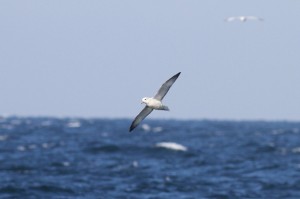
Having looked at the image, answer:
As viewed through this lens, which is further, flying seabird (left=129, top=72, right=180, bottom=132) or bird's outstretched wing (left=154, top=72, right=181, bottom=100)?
bird's outstretched wing (left=154, top=72, right=181, bottom=100)

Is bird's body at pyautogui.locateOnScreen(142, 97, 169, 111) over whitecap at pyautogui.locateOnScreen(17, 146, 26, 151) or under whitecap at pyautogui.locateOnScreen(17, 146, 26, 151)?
under

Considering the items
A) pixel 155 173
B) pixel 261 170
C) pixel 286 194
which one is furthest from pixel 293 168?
pixel 286 194

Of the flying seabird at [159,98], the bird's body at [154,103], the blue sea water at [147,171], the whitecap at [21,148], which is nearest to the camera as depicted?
the bird's body at [154,103]

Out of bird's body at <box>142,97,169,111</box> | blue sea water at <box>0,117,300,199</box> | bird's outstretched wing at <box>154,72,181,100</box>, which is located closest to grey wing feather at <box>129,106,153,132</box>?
bird's body at <box>142,97,169,111</box>

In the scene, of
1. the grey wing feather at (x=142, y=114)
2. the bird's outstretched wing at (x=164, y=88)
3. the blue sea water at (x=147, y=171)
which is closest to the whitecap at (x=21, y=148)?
the blue sea water at (x=147, y=171)

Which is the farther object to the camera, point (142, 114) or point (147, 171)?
point (147, 171)

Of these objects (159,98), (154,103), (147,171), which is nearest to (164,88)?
(159,98)

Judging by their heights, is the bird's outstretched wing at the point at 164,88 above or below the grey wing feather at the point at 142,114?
above

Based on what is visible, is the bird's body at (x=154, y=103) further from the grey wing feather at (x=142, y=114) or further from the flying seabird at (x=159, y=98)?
the grey wing feather at (x=142, y=114)

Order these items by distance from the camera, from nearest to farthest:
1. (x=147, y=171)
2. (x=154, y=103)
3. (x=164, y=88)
Answer: (x=154, y=103) → (x=164, y=88) → (x=147, y=171)

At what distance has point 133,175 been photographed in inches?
2247

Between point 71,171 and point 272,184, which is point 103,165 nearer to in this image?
point 71,171

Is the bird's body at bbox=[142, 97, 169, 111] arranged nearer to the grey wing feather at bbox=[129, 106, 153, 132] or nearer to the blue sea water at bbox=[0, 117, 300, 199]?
the grey wing feather at bbox=[129, 106, 153, 132]

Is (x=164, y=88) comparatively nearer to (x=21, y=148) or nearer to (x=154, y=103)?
(x=154, y=103)
